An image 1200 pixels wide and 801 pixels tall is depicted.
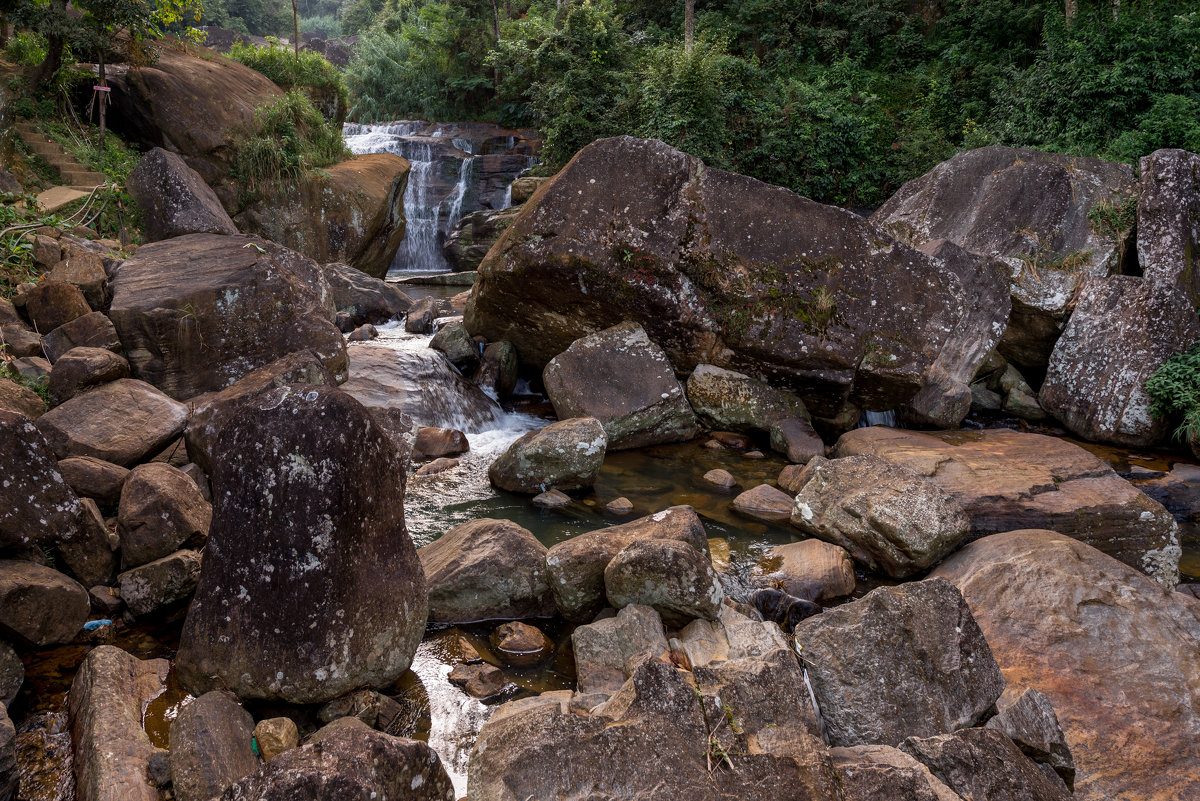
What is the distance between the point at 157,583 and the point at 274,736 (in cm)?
156

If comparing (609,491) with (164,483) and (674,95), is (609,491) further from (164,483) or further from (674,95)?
(674,95)

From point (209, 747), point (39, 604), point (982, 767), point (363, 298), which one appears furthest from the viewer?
point (363, 298)

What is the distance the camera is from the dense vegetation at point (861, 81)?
14594mm

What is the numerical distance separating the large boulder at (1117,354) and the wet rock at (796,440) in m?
3.87

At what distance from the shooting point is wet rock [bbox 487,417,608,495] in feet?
22.4

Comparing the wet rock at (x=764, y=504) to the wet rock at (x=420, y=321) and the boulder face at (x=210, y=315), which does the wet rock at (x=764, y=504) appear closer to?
the boulder face at (x=210, y=315)

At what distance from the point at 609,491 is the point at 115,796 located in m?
4.76

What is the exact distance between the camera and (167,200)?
8.95 metres

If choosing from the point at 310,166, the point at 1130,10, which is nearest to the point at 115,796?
the point at 310,166

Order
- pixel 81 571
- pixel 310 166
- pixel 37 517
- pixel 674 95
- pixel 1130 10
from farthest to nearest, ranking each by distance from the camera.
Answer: pixel 674 95 < pixel 1130 10 < pixel 310 166 < pixel 81 571 < pixel 37 517

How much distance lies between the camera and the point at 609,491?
7.05 metres

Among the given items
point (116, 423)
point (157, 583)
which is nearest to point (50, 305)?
point (116, 423)

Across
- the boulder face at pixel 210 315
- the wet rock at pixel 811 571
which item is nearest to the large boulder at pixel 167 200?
the boulder face at pixel 210 315

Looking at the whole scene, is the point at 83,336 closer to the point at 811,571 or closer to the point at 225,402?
the point at 225,402
